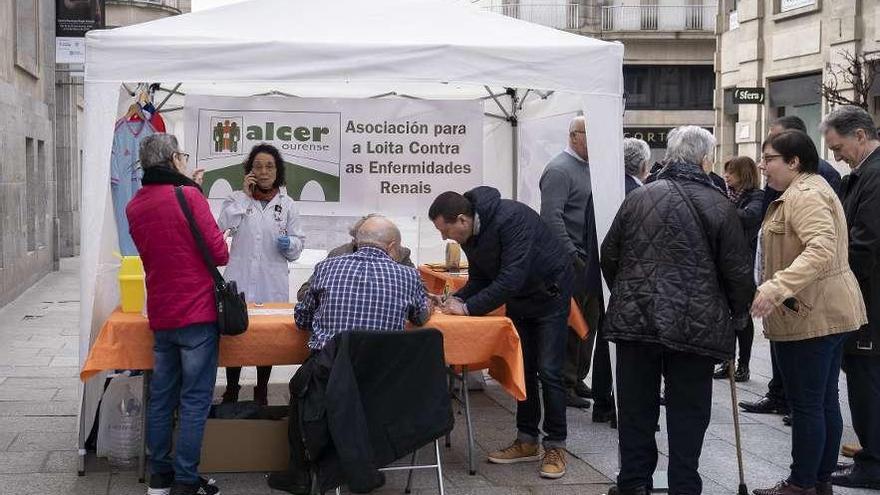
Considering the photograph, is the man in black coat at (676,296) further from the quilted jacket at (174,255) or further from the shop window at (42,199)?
the shop window at (42,199)

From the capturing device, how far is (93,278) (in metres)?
6.24

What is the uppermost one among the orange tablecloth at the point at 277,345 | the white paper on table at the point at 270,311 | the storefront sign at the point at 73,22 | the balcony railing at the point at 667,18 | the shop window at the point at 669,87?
the balcony railing at the point at 667,18

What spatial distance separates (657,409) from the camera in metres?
5.44

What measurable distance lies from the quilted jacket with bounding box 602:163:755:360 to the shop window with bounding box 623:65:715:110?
3604 centimetres

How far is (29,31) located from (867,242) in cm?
1505

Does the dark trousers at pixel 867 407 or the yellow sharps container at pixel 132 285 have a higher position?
the yellow sharps container at pixel 132 285

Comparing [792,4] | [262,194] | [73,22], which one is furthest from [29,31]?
[792,4]

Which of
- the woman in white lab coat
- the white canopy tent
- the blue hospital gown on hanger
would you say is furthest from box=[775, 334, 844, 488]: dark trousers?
the blue hospital gown on hanger

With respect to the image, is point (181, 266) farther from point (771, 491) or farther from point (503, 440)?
point (771, 491)

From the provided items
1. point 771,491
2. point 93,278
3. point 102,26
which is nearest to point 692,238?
point 771,491

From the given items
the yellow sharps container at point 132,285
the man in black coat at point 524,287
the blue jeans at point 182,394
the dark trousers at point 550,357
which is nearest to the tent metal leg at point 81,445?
the yellow sharps container at point 132,285

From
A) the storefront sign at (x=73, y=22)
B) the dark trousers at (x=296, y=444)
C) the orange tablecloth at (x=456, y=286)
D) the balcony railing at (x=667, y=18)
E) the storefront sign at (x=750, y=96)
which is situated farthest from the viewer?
the balcony railing at (x=667, y=18)

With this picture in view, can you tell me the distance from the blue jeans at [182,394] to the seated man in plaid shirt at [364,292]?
0.49 meters

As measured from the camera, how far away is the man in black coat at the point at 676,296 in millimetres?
5082
